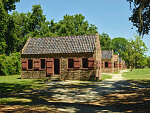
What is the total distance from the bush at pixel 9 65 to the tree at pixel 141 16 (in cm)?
2279

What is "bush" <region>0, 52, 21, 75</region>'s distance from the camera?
26312mm

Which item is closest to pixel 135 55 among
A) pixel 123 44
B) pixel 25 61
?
pixel 25 61

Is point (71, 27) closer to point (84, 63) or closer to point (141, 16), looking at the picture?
point (84, 63)

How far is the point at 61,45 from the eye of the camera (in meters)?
21.0

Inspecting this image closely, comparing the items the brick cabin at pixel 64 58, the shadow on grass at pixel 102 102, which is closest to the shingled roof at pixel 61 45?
the brick cabin at pixel 64 58

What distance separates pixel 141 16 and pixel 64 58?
13.9 metres

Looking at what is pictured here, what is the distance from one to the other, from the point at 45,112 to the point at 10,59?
23283 millimetres

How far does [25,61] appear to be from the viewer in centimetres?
2119

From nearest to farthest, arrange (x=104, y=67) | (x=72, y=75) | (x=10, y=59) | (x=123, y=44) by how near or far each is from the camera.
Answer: (x=72, y=75) → (x=10, y=59) → (x=104, y=67) → (x=123, y=44)

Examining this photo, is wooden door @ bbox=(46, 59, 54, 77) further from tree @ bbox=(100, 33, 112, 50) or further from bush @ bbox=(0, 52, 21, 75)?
tree @ bbox=(100, 33, 112, 50)

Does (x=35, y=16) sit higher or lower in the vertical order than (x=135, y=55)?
higher

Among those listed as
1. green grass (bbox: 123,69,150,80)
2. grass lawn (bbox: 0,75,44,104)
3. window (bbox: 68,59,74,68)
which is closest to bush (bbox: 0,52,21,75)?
grass lawn (bbox: 0,75,44,104)

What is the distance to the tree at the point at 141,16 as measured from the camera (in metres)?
6.53

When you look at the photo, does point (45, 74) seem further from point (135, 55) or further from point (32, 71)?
point (135, 55)
